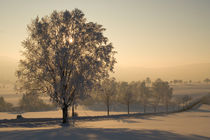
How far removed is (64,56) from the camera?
2384 cm

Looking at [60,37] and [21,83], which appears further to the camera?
[21,83]

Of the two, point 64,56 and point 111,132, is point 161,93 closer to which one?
point 64,56

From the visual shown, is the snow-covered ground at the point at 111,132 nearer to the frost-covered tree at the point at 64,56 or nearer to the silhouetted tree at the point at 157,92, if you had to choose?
the frost-covered tree at the point at 64,56

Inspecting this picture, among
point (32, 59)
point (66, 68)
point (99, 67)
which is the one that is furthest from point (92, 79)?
point (32, 59)

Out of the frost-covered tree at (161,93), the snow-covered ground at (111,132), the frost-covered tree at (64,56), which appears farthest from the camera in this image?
the frost-covered tree at (161,93)

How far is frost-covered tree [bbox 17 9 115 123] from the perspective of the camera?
78.5 feet

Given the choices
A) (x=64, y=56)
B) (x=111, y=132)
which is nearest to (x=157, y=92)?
(x=64, y=56)

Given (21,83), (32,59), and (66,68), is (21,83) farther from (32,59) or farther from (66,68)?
(66,68)

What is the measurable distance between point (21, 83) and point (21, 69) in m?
1.78

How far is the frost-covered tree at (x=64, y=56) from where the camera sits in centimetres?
2392

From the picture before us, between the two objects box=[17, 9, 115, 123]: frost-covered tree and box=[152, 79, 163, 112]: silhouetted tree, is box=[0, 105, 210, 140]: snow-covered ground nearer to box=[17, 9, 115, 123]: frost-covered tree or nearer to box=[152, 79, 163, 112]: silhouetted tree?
box=[17, 9, 115, 123]: frost-covered tree

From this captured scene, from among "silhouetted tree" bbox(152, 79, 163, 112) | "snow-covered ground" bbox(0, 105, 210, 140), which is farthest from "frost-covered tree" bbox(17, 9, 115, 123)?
"silhouetted tree" bbox(152, 79, 163, 112)

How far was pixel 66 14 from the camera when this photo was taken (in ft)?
80.2

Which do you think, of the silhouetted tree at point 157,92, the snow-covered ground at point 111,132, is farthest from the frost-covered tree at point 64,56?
the silhouetted tree at point 157,92
